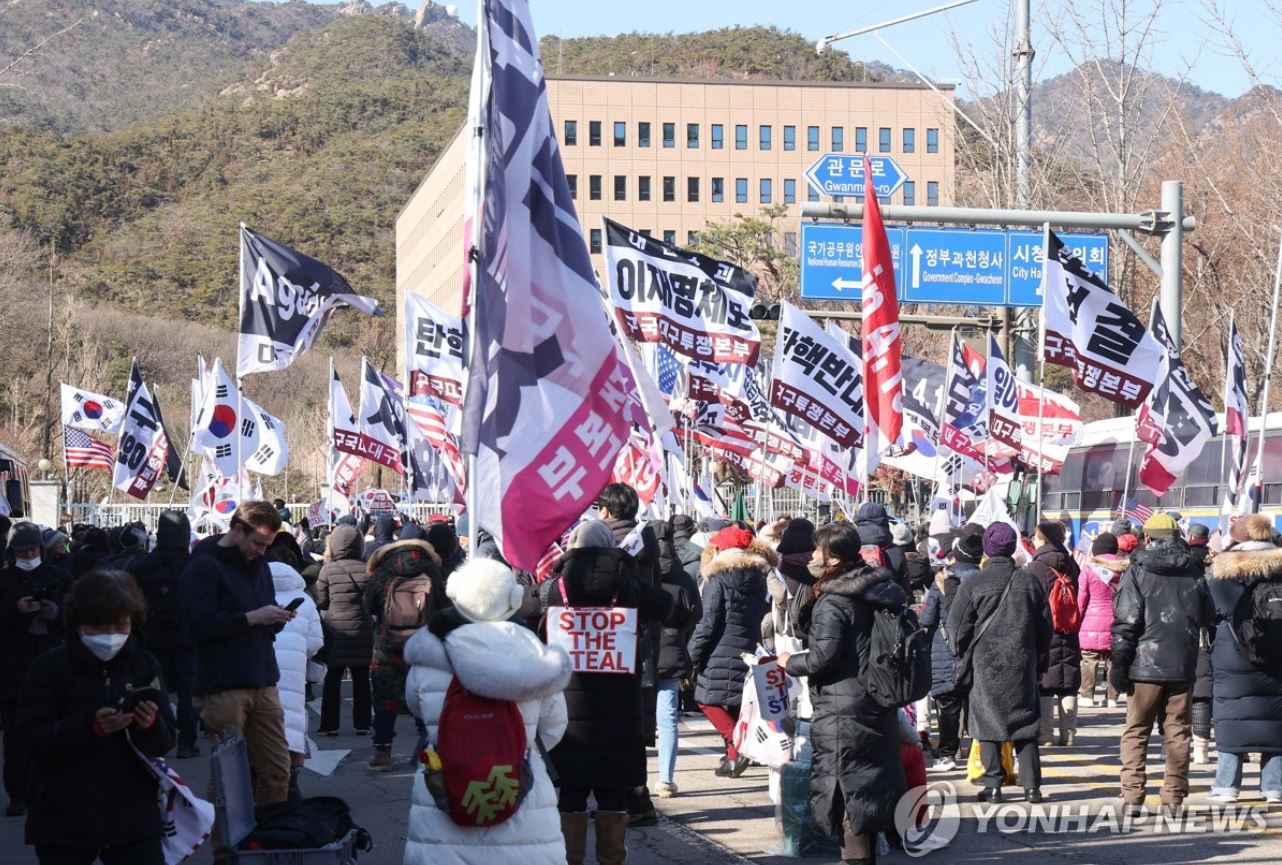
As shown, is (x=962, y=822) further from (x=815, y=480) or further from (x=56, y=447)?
(x=56, y=447)

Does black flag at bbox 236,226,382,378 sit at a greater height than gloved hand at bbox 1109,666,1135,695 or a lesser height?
greater

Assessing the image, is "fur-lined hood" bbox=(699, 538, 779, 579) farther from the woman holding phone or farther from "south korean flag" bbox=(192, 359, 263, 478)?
"south korean flag" bbox=(192, 359, 263, 478)

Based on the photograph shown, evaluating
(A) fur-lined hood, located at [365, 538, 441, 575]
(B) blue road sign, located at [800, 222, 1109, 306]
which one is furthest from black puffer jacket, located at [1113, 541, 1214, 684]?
(B) blue road sign, located at [800, 222, 1109, 306]

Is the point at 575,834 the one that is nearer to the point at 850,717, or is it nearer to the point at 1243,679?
the point at 850,717

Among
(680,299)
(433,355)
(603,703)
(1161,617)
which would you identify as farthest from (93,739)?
(433,355)

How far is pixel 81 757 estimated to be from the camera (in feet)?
19.0

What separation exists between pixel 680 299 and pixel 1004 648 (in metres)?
7.84

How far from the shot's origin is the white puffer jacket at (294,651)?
8.98 meters

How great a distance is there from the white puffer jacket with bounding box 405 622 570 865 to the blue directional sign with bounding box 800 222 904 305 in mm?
16553

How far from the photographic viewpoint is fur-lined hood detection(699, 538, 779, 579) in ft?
36.4

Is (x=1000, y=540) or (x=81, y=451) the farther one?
(x=81, y=451)

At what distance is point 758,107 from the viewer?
101250 mm

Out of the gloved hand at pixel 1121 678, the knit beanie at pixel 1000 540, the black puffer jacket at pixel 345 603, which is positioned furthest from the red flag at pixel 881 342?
the black puffer jacket at pixel 345 603

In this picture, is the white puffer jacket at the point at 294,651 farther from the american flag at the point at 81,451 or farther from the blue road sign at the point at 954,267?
the american flag at the point at 81,451
